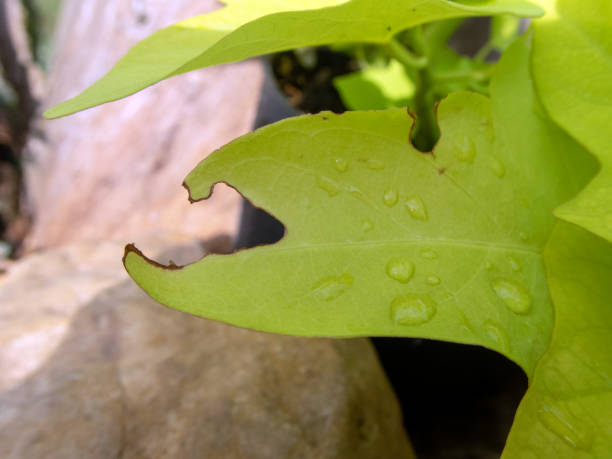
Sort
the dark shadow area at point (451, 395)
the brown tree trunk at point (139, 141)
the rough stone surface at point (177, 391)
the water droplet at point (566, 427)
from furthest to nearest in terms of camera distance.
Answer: the brown tree trunk at point (139, 141), the dark shadow area at point (451, 395), the rough stone surface at point (177, 391), the water droplet at point (566, 427)

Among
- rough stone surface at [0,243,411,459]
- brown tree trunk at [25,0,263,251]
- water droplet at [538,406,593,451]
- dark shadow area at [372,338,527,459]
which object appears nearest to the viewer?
water droplet at [538,406,593,451]

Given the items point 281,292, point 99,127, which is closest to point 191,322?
point 281,292

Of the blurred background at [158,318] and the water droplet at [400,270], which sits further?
the blurred background at [158,318]

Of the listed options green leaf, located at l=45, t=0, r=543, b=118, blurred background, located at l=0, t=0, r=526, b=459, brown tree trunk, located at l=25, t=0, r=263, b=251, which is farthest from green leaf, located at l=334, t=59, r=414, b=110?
brown tree trunk, located at l=25, t=0, r=263, b=251

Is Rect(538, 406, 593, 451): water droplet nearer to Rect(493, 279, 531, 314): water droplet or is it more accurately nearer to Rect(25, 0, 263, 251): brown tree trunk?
Rect(493, 279, 531, 314): water droplet

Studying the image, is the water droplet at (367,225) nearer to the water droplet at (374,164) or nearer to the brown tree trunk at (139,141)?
the water droplet at (374,164)

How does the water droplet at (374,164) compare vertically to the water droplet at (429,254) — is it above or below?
above

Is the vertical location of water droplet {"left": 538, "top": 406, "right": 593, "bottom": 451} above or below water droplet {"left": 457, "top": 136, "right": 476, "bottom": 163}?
A: below

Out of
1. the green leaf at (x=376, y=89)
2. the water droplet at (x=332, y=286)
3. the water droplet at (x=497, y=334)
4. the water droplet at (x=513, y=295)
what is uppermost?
the water droplet at (x=513, y=295)

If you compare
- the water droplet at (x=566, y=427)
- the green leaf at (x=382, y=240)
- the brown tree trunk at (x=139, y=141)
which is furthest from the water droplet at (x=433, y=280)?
the brown tree trunk at (x=139, y=141)

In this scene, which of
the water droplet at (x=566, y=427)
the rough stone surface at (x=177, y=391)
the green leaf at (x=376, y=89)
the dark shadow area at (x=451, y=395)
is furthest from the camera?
the dark shadow area at (x=451, y=395)
